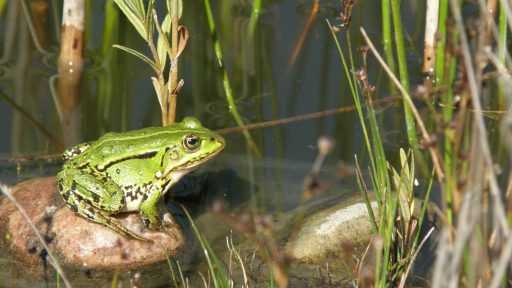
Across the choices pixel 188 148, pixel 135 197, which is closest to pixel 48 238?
pixel 135 197

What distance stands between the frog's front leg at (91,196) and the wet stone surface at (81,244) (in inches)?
3.8

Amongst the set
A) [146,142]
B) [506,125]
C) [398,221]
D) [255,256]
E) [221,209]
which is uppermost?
[506,125]

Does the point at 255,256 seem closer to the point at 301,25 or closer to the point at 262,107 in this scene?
the point at 262,107

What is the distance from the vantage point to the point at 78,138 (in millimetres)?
7039

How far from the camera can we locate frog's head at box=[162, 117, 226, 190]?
540 centimetres

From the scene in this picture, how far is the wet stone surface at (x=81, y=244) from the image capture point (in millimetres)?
5328

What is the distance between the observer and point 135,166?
5.43 meters

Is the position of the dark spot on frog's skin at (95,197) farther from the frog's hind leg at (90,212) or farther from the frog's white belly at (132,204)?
the frog's white belly at (132,204)

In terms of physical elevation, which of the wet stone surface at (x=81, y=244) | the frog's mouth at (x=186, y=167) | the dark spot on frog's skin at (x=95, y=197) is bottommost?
the wet stone surface at (x=81, y=244)

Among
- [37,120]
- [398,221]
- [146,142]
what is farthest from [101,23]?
[398,221]

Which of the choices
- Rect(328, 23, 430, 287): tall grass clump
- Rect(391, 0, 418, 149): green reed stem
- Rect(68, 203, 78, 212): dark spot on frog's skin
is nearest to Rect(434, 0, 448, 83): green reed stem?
Rect(391, 0, 418, 149): green reed stem

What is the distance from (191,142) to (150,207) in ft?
1.48

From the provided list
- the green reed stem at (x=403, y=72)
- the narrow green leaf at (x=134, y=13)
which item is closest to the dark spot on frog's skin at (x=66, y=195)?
the narrow green leaf at (x=134, y=13)

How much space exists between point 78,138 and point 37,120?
1.29ft
